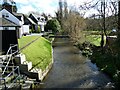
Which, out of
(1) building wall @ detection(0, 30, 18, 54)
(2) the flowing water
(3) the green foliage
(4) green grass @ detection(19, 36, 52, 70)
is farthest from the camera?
(3) the green foliage

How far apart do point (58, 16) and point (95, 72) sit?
74637mm

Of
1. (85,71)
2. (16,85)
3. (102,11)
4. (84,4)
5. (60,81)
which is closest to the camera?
(16,85)

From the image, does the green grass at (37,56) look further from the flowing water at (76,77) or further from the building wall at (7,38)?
the building wall at (7,38)

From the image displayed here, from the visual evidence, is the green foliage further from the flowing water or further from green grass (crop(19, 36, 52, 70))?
the flowing water

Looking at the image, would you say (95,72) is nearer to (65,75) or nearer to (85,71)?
(85,71)

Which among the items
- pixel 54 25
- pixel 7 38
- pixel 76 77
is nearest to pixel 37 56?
pixel 7 38

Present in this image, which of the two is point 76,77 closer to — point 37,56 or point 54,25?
point 37,56

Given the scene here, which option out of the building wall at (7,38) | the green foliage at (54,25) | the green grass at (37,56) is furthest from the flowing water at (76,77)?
the green foliage at (54,25)

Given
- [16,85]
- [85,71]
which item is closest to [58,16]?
[85,71]

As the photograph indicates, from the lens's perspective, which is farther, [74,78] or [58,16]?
[58,16]

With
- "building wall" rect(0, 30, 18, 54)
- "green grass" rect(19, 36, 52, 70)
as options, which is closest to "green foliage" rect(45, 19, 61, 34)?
"green grass" rect(19, 36, 52, 70)

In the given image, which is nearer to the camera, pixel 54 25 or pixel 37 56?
pixel 37 56

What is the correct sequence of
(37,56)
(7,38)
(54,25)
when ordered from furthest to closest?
(54,25), (37,56), (7,38)

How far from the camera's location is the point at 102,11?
29.2 meters
